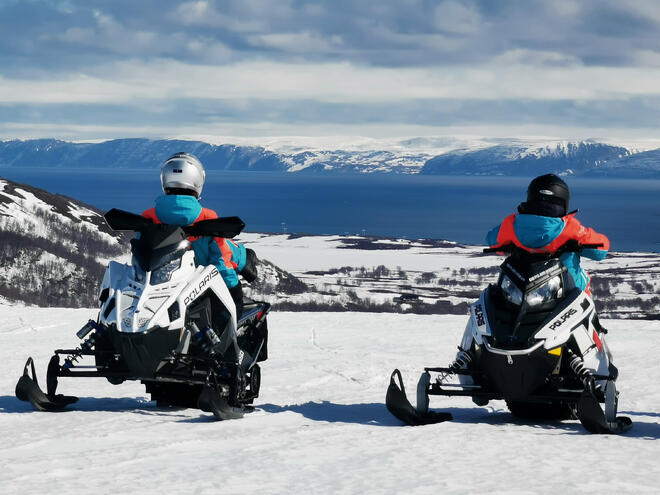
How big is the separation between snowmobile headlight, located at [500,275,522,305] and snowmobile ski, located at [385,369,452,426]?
1.11 m

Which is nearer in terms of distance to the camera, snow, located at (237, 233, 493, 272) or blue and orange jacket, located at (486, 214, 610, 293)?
blue and orange jacket, located at (486, 214, 610, 293)

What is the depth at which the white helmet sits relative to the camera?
24.8 ft

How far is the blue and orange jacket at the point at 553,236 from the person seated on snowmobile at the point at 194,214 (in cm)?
214

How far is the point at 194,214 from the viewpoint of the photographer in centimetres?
743

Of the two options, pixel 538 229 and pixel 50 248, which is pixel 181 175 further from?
pixel 50 248

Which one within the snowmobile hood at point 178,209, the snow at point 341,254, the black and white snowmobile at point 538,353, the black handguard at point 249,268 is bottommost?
the black and white snowmobile at point 538,353

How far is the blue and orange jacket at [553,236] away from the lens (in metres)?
7.02

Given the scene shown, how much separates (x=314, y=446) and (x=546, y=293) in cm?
212

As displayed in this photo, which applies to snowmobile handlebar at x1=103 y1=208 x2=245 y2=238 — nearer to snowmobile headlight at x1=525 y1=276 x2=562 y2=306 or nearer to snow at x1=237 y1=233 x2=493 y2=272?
snowmobile headlight at x1=525 y1=276 x2=562 y2=306

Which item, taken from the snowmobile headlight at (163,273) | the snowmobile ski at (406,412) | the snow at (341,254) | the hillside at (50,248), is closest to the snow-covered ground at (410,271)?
the snow at (341,254)

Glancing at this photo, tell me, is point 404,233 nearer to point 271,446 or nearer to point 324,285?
point 324,285

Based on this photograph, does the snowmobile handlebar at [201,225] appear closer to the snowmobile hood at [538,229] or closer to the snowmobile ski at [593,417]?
the snowmobile hood at [538,229]

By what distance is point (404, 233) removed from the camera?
193 meters

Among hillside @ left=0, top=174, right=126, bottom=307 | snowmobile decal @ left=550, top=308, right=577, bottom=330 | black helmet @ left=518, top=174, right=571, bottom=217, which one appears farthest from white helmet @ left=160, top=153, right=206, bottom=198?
hillside @ left=0, top=174, right=126, bottom=307
